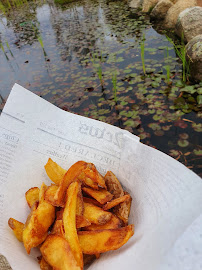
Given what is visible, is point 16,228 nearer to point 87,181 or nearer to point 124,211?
point 87,181

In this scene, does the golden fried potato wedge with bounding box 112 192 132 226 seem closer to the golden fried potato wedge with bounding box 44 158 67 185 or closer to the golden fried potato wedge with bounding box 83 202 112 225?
the golden fried potato wedge with bounding box 83 202 112 225

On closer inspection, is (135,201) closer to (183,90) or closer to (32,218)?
(32,218)

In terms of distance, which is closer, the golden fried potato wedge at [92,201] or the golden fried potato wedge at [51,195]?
the golden fried potato wedge at [51,195]

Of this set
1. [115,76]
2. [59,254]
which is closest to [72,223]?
[59,254]

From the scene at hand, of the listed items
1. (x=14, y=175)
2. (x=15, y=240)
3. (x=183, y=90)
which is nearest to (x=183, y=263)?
(x=15, y=240)

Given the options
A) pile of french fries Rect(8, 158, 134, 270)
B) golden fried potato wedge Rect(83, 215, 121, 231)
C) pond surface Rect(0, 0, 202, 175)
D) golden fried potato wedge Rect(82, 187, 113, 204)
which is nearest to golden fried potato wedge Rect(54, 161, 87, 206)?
pile of french fries Rect(8, 158, 134, 270)

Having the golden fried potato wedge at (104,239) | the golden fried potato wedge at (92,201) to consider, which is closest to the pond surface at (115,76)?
the golden fried potato wedge at (92,201)

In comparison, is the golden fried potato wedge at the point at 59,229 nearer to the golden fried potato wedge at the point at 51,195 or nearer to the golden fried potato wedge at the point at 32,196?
the golden fried potato wedge at the point at 51,195
